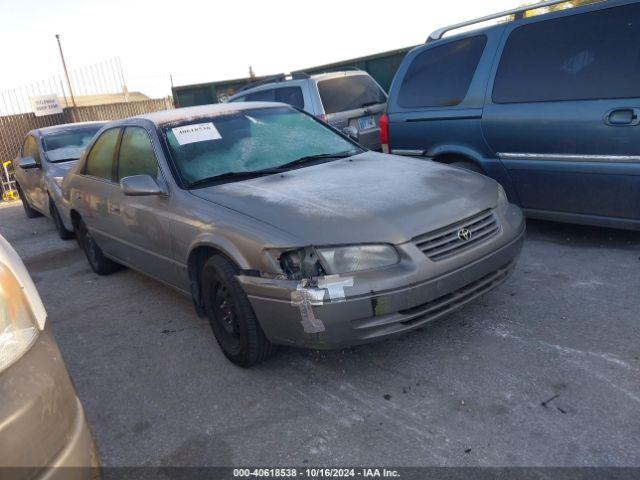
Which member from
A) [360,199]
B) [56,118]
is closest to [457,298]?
[360,199]

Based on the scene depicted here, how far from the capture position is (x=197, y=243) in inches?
129

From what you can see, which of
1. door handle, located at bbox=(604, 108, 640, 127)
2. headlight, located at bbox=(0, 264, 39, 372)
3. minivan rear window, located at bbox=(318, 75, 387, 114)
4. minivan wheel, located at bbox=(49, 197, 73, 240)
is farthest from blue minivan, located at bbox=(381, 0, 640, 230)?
minivan wheel, located at bbox=(49, 197, 73, 240)

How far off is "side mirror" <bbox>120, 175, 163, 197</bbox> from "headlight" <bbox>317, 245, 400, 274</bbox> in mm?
1449

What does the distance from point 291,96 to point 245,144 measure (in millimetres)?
4393

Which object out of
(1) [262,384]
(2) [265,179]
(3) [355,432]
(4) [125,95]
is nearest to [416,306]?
(3) [355,432]

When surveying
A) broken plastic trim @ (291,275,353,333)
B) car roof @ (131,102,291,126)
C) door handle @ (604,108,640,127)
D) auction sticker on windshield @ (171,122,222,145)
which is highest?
car roof @ (131,102,291,126)

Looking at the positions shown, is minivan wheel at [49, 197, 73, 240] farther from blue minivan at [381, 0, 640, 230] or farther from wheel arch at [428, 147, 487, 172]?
wheel arch at [428, 147, 487, 172]

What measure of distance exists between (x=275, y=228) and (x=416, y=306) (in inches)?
33.8

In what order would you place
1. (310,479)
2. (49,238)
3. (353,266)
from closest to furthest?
(310,479) < (353,266) < (49,238)

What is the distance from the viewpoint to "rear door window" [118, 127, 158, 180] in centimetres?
391

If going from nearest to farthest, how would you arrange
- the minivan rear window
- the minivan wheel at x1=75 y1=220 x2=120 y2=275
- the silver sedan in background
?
the minivan wheel at x1=75 y1=220 x2=120 y2=275 → the silver sedan in background → the minivan rear window

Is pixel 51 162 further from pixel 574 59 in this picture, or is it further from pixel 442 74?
pixel 574 59

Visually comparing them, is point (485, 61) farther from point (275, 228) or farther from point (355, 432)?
point (355, 432)

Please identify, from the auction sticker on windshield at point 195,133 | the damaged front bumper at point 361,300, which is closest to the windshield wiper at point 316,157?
the auction sticker on windshield at point 195,133
